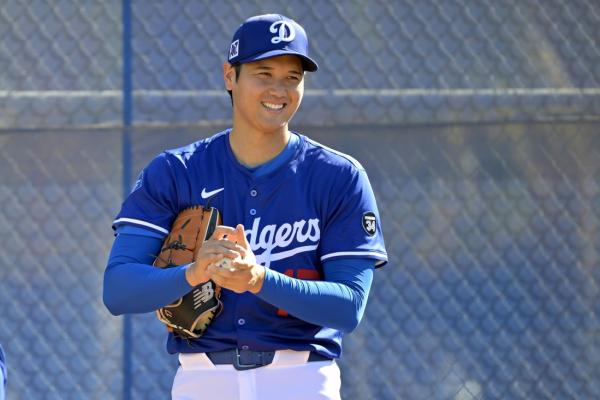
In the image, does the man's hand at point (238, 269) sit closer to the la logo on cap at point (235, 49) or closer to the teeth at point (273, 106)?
the teeth at point (273, 106)

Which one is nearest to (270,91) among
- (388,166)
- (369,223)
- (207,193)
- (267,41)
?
(267,41)

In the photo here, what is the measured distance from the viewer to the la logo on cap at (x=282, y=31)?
2828mm

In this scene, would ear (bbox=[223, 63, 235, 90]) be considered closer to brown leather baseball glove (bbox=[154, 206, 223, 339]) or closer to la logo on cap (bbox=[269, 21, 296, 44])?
la logo on cap (bbox=[269, 21, 296, 44])

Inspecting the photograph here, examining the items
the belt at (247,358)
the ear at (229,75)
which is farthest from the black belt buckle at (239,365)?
the ear at (229,75)

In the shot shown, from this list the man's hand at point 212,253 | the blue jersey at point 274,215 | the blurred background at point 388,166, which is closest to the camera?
the man's hand at point 212,253

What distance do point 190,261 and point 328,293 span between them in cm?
35

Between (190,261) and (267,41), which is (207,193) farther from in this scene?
(267,41)

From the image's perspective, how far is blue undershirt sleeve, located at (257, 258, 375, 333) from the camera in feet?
8.72

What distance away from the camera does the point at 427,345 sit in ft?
14.9

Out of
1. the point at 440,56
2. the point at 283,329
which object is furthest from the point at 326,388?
the point at 440,56

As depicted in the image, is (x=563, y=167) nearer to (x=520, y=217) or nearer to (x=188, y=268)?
(x=520, y=217)

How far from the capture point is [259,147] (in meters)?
2.94

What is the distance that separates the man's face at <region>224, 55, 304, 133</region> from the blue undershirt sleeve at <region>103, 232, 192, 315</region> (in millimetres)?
402

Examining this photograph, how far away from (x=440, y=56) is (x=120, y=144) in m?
1.33
